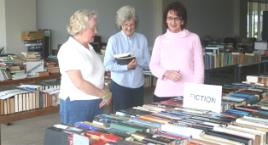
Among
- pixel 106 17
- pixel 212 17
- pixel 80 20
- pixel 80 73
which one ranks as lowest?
pixel 80 73

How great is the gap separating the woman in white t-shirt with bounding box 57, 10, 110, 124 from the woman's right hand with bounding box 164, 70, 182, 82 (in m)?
0.49

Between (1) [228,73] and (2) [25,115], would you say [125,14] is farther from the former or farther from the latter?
(1) [228,73]

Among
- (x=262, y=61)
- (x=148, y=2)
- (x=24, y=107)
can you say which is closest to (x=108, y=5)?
(x=148, y=2)

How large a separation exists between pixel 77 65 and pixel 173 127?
0.80m

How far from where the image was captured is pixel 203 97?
217 cm

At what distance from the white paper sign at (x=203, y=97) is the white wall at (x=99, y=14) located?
432cm

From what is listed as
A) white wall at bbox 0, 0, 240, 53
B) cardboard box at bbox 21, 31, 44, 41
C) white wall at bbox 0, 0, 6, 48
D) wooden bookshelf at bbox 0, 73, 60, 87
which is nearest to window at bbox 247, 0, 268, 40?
white wall at bbox 0, 0, 240, 53

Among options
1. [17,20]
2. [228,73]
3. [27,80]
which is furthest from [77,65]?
[228,73]

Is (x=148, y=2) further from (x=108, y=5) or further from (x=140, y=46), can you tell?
(x=140, y=46)

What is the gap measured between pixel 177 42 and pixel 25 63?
2.65 metres

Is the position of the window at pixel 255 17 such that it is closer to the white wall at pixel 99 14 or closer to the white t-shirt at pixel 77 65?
the white wall at pixel 99 14

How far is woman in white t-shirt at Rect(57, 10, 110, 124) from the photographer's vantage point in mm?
2326

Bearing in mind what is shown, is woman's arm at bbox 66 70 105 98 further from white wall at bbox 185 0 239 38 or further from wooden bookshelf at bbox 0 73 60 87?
white wall at bbox 185 0 239 38

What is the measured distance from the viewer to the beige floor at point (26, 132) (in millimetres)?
4434
